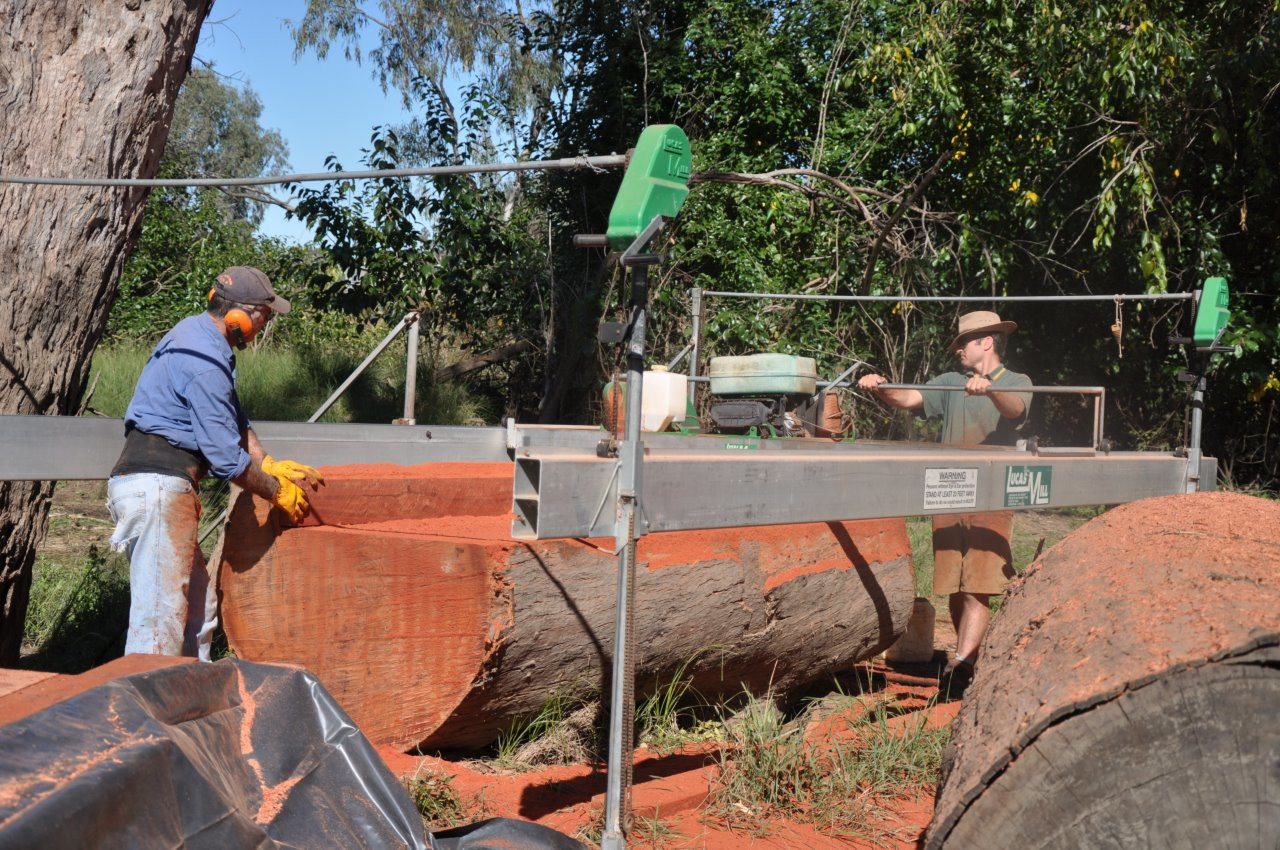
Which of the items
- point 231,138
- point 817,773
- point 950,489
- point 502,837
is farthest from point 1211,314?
point 231,138

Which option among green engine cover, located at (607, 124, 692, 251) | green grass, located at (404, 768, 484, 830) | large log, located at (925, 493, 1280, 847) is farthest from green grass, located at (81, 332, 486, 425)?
large log, located at (925, 493, 1280, 847)

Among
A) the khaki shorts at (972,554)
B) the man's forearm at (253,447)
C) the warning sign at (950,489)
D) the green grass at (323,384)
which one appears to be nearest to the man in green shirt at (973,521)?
the khaki shorts at (972,554)

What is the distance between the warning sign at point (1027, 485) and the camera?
10.8 ft

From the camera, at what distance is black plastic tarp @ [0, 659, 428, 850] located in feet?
4.87

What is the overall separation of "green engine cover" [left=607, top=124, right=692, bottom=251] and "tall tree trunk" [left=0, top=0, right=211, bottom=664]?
9.57 feet

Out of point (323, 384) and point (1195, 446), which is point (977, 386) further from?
point (323, 384)

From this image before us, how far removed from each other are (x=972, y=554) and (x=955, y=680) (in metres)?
0.74

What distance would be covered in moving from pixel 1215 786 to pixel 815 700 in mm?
3455

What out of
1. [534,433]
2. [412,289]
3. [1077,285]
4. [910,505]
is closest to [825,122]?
[1077,285]

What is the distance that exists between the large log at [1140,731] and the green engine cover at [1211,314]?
223cm

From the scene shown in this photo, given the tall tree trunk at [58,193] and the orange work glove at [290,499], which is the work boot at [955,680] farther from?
the tall tree trunk at [58,193]

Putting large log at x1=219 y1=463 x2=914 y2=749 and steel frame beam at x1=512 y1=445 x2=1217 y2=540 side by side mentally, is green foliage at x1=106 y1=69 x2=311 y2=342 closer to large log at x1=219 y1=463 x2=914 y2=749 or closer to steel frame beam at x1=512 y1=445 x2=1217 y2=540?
large log at x1=219 y1=463 x2=914 y2=749

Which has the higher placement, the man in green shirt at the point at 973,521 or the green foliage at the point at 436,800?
the man in green shirt at the point at 973,521

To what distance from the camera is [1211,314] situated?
417 cm
